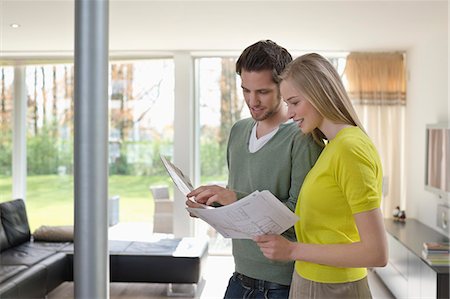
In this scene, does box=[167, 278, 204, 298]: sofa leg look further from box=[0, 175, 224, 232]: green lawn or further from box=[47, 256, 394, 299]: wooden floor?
box=[0, 175, 224, 232]: green lawn

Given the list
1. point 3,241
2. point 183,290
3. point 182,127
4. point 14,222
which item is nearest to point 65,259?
point 3,241

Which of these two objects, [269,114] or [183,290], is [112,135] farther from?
[269,114]

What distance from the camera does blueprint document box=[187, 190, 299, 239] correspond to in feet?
5.05

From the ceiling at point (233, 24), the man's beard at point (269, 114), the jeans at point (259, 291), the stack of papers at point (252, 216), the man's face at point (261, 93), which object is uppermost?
the ceiling at point (233, 24)

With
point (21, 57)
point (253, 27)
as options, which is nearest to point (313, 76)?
point (253, 27)

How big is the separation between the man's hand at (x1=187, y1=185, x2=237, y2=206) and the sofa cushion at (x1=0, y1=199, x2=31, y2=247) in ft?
14.2

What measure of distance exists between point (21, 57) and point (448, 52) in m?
5.09

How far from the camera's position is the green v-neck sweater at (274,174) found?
175 centimetres

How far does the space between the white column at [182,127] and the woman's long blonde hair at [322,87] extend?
5583mm

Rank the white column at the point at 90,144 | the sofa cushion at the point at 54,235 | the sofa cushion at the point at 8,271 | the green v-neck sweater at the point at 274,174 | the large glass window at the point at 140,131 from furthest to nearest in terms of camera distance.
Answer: the large glass window at the point at 140,131 < the sofa cushion at the point at 54,235 < the sofa cushion at the point at 8,271 < the green v-neck sweater at the point at 274,174 < the white column at the point at 90,144

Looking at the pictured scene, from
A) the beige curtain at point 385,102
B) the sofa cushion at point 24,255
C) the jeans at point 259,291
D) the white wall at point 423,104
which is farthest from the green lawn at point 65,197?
the jeans at point 259,291

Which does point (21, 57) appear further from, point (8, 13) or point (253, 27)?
point (253, 27)

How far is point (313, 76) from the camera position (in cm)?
161

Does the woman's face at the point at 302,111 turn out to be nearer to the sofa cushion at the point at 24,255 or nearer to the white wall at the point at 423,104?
the sofa cushion at the point at 24,255
